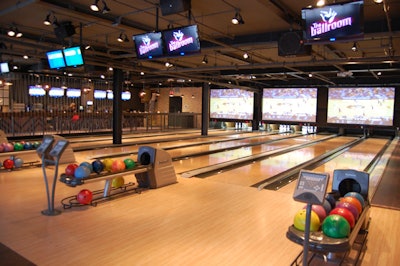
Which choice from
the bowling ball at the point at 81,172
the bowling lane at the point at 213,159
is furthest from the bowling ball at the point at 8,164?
the bowling lane at the point at 213,159

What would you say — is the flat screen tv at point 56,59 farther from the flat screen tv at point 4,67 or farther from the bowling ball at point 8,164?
the flat screen tv at point 4,67

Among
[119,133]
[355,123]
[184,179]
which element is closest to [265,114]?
[355,123]

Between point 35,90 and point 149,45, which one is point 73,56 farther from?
point 35,90

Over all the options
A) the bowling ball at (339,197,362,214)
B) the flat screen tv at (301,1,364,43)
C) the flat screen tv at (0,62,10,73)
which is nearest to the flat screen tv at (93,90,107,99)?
the flat screen tv at (0,62,10,73)

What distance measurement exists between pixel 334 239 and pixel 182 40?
392 cm

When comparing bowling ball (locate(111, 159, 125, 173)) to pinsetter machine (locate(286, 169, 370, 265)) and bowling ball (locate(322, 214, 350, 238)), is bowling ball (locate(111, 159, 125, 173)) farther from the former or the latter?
bowling ball (locate(322, 214, 350, 238))

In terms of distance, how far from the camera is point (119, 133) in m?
10.9

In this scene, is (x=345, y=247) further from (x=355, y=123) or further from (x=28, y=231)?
(x=355, y=123)

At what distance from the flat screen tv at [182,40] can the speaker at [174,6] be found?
2.02ft

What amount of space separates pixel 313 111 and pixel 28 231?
1490 centimetres

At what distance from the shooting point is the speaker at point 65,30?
673cm

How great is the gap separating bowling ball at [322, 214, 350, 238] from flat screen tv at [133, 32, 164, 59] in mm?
4092

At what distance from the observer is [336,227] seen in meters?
2.57

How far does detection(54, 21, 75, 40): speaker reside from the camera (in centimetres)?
673
